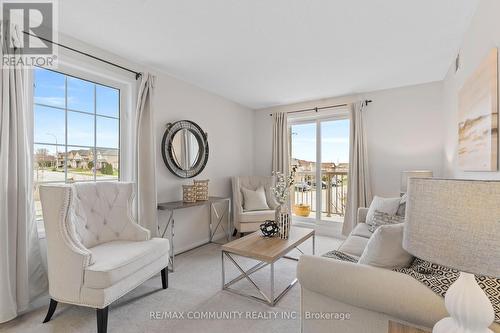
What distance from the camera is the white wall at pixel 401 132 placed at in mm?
3541

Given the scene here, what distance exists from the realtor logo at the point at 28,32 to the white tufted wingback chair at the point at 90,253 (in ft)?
3.66

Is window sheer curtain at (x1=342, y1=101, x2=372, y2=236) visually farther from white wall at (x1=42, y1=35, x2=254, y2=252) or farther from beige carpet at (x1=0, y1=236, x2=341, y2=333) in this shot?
white wall at (x1=42, y1=35, x2=254, y2=252)

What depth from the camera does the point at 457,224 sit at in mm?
669

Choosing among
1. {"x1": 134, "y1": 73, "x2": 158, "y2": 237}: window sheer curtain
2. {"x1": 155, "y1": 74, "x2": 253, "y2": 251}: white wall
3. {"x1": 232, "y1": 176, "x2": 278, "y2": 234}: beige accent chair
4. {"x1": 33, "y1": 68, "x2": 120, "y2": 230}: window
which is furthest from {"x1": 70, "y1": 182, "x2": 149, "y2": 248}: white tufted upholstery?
{"x1": 232, "y1": 176, "x2": 278, "y2": 234}: beige accent chair

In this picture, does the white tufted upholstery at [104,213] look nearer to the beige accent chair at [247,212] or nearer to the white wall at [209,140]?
the white wall at [209,140]

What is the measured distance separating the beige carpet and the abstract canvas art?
1.79m

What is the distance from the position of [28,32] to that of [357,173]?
13.7 feet

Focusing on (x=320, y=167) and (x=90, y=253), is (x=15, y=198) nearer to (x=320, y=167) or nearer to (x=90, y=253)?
(x=90, y=253)

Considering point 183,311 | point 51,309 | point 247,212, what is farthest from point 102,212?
point 247,212

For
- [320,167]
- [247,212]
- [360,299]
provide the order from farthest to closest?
1. [320,167]
2. [247,212]
3. [360,299]

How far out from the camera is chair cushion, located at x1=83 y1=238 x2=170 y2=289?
1.76 meters

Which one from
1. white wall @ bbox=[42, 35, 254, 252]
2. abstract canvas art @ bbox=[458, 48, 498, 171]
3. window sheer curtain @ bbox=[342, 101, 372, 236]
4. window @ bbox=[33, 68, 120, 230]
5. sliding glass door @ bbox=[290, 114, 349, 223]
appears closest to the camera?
abstract canvas art @ bbox=[458, 48, 498, 171]

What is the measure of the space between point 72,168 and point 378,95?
424cm

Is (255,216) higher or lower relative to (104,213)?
lower
